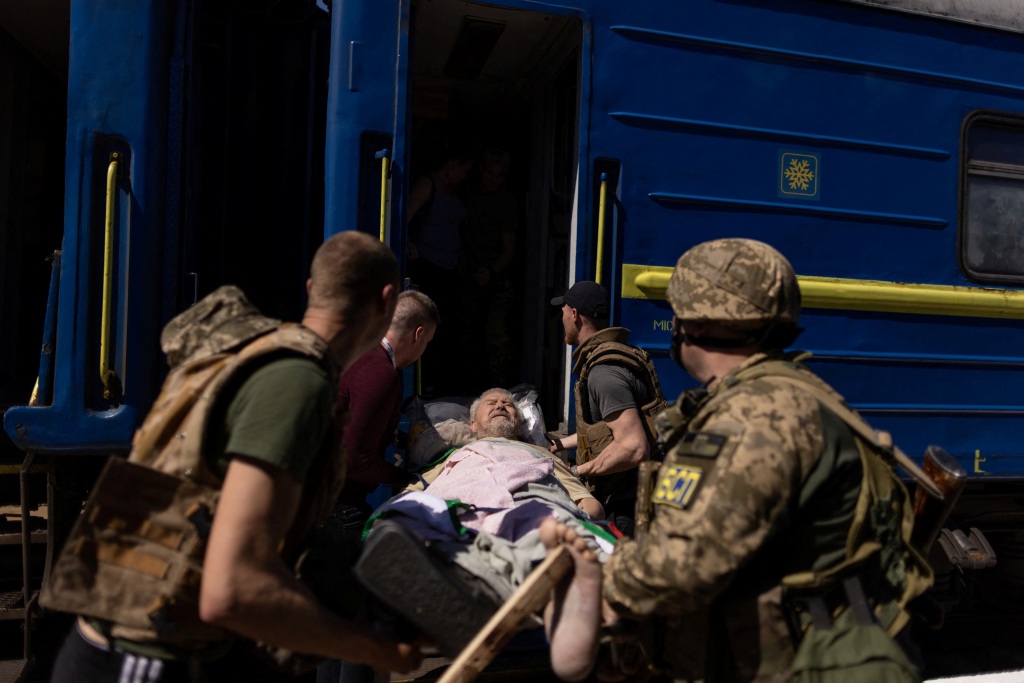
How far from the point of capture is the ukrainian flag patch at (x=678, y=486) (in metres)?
1.68

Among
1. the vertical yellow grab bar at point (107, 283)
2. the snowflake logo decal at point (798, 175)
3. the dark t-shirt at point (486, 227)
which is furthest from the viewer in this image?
the dark t-shirt at point (486, 227)

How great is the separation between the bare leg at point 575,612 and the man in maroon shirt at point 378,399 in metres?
1.07

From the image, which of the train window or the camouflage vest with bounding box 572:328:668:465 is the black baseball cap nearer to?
the camouflage vest with bounding box 572:328:668:465

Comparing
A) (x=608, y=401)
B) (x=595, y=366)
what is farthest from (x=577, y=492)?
(x=595, y=366)

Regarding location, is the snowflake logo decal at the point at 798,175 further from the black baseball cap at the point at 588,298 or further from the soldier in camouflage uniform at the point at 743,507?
the soldier in camouflage uniform at the point at 743,507

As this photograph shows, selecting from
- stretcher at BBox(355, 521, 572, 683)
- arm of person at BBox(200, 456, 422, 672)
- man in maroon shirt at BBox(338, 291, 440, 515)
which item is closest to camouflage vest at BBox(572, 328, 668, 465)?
man in maroon shirt at BBox(338, 291, 440, 515)

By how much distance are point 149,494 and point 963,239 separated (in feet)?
12.5

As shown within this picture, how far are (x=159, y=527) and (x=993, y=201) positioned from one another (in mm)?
4084

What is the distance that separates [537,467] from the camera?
3.00 metres

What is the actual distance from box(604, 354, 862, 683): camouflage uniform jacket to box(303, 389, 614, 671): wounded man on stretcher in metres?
0.31

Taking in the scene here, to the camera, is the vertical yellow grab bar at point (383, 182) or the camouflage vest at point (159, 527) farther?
the vertical yellow grab bar at point (383, 182)

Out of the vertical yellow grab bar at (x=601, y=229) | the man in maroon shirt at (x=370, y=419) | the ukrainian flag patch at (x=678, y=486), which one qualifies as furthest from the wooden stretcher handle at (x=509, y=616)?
the vertical yellow grab bar at (x=601, y=229)

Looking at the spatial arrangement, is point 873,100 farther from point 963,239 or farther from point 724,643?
point 724,643

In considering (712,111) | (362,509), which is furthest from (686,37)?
(362,509)
